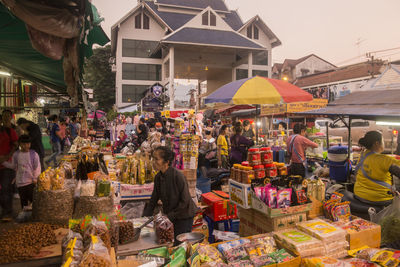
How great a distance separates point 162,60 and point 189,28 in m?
5.54

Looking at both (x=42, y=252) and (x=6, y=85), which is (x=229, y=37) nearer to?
(x=6, y=85)

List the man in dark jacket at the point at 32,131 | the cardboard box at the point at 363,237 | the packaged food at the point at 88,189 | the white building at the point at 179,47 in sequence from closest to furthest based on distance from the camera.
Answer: the packaged food at the point at 88,189, the cardboard box at the point at 363,237, the man in dark jacket at the point at 32,131, the white building at the point at 179,47

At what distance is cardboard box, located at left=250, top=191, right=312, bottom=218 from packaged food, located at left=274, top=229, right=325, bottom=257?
1.11 feet

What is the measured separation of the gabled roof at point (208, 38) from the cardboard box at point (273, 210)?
2344 centimetres

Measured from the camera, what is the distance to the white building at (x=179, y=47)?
26766mm

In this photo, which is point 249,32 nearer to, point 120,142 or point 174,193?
point 120,142

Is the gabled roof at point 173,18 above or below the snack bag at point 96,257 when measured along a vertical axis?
above

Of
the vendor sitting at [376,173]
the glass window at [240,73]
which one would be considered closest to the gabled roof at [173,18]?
the glass window at [240,73]

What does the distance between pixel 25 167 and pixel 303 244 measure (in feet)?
16.4

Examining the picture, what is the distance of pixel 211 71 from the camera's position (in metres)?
32.9

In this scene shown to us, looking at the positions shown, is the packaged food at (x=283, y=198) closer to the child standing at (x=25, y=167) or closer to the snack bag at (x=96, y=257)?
the snack bag at (x=96, y=257)

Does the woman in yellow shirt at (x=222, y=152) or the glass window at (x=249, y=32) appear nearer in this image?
the woman in yellow shirt at (x=222, y=152)

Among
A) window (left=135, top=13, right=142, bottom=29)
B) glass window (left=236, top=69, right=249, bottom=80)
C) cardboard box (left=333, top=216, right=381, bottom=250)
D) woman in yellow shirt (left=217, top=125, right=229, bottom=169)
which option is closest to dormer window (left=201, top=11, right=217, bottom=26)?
glass window (left=236, top=69, right=249, bottom=80)

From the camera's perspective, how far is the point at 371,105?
4836 mm
